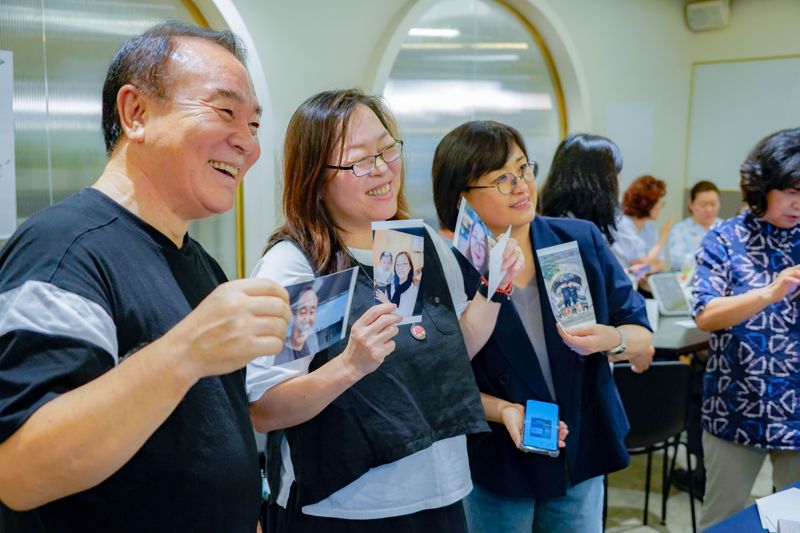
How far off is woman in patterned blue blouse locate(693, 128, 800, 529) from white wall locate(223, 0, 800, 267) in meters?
1.84

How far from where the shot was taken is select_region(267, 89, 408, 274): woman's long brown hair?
4.59ft

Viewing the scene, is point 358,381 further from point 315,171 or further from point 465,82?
point 465,82

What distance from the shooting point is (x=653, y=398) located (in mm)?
2893

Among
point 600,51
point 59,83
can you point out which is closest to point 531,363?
point 59,83

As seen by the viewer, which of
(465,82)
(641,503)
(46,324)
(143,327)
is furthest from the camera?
(465,82)

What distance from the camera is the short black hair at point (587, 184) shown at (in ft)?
8.63

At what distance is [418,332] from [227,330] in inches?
26.3

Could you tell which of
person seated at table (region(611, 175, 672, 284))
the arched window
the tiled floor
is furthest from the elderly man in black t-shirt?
person seated at table (region(611, 175, 672, 284))

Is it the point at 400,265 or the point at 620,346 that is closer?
the point at 400,265

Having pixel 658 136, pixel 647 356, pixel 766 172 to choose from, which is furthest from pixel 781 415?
pixel 658 136

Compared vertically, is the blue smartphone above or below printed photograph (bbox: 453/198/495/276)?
below

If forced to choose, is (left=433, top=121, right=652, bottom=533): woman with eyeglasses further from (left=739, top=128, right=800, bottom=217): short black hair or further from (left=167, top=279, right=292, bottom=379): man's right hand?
(left=167, top=279, right=292, bottom=379): man's right hand

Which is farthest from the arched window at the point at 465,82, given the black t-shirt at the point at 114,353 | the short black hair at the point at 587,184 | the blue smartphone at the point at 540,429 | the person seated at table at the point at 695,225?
the black t-shirt at the point at 114,353

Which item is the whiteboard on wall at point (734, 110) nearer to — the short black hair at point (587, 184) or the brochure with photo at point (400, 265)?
the short black hair at point (587, 184)
